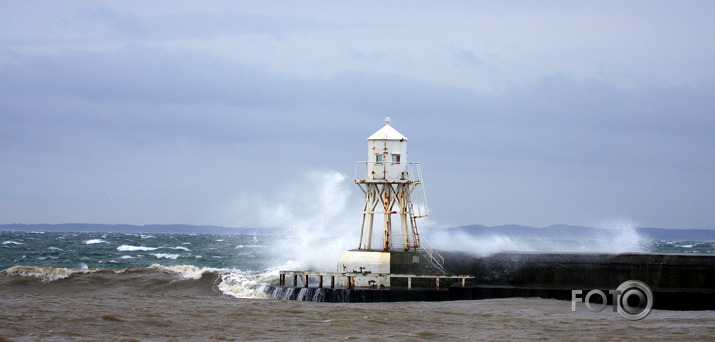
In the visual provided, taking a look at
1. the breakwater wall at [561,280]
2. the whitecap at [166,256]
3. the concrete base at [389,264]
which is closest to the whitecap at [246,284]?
the breakwater wall at [561,280]

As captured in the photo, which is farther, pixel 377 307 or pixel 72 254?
pixel 72 254

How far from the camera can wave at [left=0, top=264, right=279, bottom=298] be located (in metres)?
37.8

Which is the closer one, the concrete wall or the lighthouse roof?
the concrete wall

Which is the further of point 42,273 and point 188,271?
point 188,271

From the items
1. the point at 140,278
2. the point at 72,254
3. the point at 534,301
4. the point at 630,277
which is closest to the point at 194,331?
the point at 534,301

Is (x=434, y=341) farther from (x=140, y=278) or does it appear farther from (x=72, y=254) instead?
(x=72, y=254)

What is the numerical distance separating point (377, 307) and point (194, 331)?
20.5 ft

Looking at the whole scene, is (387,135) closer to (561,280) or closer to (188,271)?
(561,280)

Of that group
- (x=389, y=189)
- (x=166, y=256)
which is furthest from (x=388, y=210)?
(x=166, y=256)

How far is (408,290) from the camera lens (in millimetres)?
29062

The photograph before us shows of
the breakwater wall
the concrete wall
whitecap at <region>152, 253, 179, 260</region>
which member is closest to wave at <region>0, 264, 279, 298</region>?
the breakwater wall

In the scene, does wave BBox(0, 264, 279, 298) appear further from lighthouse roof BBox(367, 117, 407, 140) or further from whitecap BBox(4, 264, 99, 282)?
lighthouse roof BBox(367, 117, 407, 140)

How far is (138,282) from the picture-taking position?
4150cm

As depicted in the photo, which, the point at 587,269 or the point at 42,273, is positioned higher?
the point at 587,269
